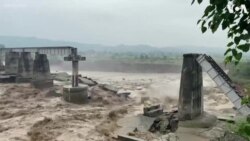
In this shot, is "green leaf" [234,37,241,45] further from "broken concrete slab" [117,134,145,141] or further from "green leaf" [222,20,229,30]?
"broken concrete slab" [117,134,145,141]

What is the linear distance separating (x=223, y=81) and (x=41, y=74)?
2808cm

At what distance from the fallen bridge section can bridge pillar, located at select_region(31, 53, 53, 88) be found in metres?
25.3

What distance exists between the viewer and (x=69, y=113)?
2694cm

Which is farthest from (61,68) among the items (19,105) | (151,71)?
(19,105)

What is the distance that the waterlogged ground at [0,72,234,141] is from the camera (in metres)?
20.0

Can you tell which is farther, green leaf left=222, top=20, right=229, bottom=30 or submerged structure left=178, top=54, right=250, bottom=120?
submerged structure left=178, top=54, right=250, bottom=120

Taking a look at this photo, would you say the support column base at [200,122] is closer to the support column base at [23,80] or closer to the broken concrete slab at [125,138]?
the broken concrete slab at [125,138]

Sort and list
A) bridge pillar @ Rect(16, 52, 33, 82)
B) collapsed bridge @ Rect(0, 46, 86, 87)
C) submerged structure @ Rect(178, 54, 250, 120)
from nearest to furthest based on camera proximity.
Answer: submerged structure @ Rect(178, 54, 250, 120)
collapsed bridge @ Rect(0, 46, 86, 87)
bridge pillar @ Rect(16, 52, 33, 82)

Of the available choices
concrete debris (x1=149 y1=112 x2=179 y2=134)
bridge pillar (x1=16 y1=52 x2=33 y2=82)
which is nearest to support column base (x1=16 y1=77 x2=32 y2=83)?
bridge pillar (x1=16 y1=52 x2=33 y2=82)

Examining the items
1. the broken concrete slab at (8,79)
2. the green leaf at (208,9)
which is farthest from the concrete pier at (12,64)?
the green leaf at (208,9)

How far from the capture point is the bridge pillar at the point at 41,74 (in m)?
42.6

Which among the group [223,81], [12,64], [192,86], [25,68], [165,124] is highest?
[223,81]

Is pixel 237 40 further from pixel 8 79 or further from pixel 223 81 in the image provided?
pixel 8 79

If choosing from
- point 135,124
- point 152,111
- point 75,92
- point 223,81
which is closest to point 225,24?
point 223,81
